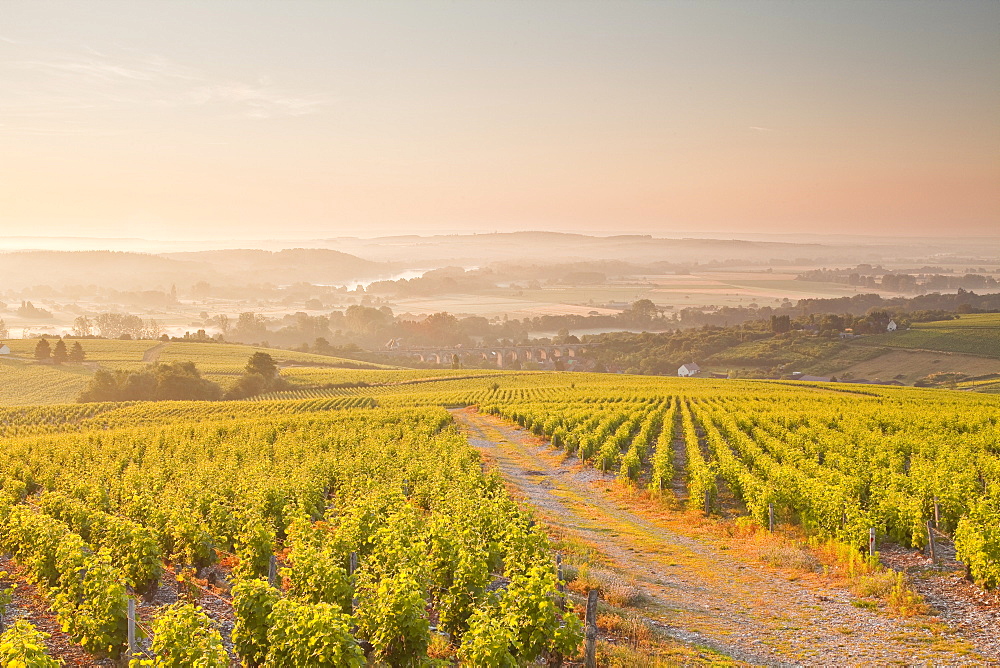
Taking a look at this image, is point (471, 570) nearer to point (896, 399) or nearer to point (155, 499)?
point (155, 499)

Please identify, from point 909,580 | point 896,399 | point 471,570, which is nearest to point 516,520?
point 471,570

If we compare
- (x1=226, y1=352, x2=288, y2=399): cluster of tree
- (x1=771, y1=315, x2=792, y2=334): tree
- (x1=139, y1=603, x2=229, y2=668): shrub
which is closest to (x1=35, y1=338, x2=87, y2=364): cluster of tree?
(x1=226, y1=352, x2=288, y2=399): cluster of tree

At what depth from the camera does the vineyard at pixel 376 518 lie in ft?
39.0

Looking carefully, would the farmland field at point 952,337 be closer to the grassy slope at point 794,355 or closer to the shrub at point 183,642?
the grassy slope at point 794,355

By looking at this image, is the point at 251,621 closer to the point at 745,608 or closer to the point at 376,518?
the point at 376,518

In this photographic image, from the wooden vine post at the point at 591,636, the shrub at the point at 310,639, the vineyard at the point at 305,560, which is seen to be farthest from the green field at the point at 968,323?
the shrub at the point at 310,639

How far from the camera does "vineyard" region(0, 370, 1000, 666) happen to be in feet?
39.0

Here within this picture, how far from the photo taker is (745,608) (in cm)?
1719

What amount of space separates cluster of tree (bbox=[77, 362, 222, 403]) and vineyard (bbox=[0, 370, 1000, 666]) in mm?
49149

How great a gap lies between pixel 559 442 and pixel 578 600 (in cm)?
3047

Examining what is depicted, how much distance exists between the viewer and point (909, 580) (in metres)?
18.1

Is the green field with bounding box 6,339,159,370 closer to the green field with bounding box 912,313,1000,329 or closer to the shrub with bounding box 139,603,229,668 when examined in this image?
the shrub with bounding box 139,603,229,668

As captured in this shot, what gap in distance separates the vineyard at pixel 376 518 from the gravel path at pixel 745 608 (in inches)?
122

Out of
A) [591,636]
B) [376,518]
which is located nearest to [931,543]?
[591,636]
